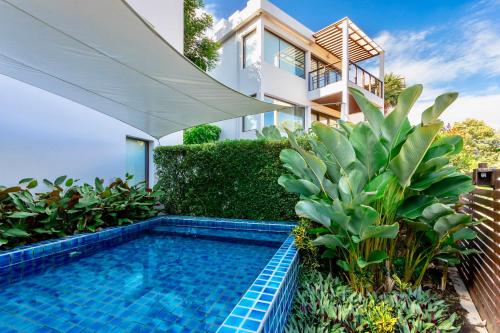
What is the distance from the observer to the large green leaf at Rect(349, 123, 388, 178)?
280 centimetres

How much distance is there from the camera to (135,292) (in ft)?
11.3

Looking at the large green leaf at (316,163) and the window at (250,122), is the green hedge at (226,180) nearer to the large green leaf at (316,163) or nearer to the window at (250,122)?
the large green leaf at (316,163)

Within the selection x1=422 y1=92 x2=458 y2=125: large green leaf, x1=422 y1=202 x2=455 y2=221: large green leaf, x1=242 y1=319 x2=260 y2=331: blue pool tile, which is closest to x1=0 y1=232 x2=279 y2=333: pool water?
x1=242 y1=319 x2=260 y2=331: blue pool tile

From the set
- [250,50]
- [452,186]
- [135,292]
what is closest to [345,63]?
[250,50]

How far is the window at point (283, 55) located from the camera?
42.0ft

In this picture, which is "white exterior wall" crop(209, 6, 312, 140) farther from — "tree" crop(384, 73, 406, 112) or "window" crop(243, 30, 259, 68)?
"tree" crop(384, 73, 406, 112)

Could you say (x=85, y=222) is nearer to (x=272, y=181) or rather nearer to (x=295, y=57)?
(x=272, y=181)

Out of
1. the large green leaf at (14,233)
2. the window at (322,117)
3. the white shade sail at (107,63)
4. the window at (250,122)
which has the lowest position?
the large green leaf at (14,233)

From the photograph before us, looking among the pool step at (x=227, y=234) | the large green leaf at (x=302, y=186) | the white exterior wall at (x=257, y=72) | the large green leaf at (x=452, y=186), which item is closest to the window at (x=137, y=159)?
the pool step at (x=227, y=234)

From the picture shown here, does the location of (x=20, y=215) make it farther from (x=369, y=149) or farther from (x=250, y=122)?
(x=250, y=122)

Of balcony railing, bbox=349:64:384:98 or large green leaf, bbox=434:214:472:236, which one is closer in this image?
large green leaf, bbox=434:214:472:236

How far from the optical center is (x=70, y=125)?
6930 mm

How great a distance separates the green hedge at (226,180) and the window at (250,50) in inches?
286

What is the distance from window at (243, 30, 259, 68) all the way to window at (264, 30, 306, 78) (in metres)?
0.52
